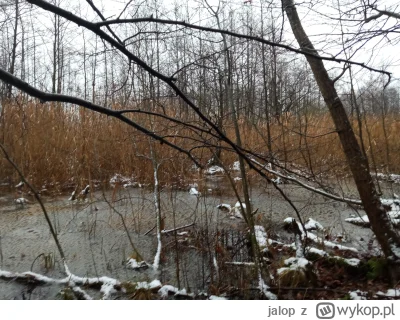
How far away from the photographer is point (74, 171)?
435 centimetres

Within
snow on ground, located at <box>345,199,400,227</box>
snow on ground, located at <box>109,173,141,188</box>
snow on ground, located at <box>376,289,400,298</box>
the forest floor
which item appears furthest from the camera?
snow on ground, located at <box>109,173,141,188</box>

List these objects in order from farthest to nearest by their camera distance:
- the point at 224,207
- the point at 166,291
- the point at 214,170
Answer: the point at 214,170
the point at 224,207
the point at 166,291

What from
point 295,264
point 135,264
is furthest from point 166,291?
point 295,264

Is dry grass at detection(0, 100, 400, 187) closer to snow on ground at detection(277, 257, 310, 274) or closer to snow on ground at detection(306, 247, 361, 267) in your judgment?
snow on ground at detection(306, 247, 361, 267)

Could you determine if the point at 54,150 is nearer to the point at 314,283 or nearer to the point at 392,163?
the point at 314,283

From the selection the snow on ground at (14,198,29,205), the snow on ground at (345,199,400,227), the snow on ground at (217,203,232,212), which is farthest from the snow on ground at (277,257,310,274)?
the snow on ground at (14,198,29,205)

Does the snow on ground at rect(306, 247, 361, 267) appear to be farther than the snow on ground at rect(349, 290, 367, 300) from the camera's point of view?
Yes

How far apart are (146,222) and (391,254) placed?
2.24 metres
